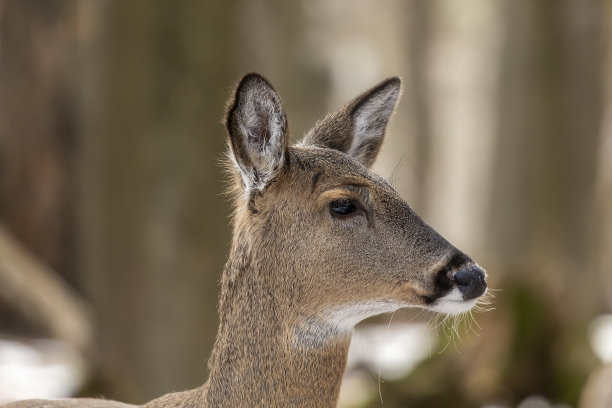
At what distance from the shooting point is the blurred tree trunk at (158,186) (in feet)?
34.2

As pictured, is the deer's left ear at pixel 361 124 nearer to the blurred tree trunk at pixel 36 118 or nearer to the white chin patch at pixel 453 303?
the white chin patch at pixel 453 303

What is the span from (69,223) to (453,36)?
21201 mm

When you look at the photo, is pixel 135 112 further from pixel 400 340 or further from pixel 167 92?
pixel 400 340

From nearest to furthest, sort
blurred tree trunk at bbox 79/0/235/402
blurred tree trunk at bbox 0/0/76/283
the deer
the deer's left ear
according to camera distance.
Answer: the deer < the deer's left ear < blurred tree trunk at bbox 79/0/235/402 < blurred tree trunk at bbox 0/0/76/283

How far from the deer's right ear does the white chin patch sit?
947 mm

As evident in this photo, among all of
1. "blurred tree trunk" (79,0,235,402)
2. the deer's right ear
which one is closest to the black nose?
the deer's right ear

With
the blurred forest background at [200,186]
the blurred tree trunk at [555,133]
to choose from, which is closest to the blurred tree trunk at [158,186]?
the blurred forest background at [200,186]

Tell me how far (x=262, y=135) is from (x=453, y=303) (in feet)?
3.71

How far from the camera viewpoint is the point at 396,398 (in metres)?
11.3

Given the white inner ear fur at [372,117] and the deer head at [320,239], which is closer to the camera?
the deer head at [320,239]

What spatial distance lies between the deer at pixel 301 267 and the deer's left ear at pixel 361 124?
0.51 m

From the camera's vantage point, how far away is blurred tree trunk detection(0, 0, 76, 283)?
16469 millimetres

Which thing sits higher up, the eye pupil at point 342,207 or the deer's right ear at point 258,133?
the deer's right ear at point 258,133

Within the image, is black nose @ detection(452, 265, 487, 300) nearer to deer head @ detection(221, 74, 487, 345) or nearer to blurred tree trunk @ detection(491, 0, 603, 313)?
deer head @ detection(221, 74, 487, 345)
